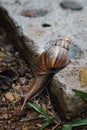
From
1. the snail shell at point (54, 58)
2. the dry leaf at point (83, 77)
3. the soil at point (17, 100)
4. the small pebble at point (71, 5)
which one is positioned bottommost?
the soil at point (17, 100)

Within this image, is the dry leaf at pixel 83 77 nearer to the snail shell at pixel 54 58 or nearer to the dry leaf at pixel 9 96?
the snail shell at pixel 54 58

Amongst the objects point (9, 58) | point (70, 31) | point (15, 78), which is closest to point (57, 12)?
point (70, 31)

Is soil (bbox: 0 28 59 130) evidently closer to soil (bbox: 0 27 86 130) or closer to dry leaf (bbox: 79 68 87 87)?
soil (bbox: 0 27 86 130)

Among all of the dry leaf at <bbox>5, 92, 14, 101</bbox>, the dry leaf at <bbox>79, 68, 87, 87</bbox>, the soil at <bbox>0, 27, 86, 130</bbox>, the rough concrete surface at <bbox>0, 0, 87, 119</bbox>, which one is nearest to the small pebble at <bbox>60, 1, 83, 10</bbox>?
the rough concrete surface at <bbox>0, 0, 87, 119</bbox>

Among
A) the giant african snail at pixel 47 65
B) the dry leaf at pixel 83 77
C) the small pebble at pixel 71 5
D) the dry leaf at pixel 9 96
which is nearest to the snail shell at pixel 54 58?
the giant african snail at pixel 47 65

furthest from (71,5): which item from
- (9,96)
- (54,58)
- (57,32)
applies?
(9,96)

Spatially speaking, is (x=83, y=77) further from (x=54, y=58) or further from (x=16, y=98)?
(x=16, y=98)
